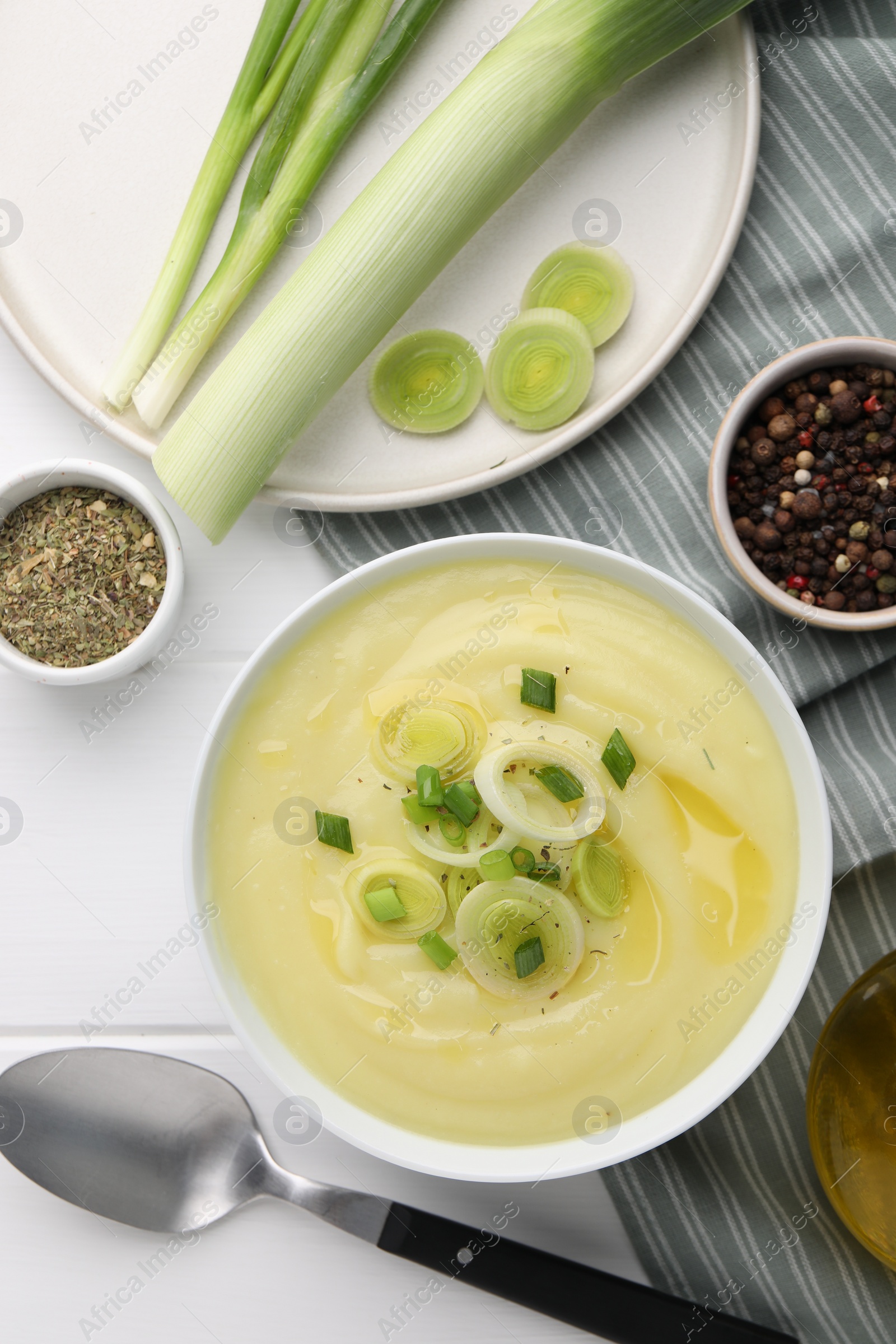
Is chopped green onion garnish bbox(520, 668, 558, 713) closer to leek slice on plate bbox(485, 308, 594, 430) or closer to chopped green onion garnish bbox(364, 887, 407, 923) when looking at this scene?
chopped green onion garnish bbox(364, 887, 407, 923)

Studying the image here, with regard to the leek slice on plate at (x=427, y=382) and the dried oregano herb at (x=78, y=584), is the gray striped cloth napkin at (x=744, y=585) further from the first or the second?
the dried oregano herb at (x=78, y=584)

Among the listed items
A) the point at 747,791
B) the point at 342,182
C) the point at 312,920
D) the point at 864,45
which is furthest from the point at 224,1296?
the point at 864,45

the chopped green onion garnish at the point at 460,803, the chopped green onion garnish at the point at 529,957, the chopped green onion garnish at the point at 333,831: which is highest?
the chopped green onion garnish at the point at 333,831

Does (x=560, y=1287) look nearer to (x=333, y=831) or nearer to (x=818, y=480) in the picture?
(x=333, y=831)

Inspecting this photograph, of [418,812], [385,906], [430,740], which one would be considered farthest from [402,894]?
[430,740]

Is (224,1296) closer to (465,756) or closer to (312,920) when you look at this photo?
(312,920)

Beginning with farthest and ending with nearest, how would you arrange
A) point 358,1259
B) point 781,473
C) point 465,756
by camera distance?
point 358,1259, point 781,473, point 465,756

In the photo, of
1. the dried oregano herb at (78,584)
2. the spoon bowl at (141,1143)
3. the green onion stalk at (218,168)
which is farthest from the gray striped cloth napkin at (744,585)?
the spoon bowl at (141,1143)
